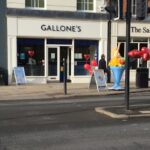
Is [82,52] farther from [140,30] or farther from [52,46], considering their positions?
[140,30]

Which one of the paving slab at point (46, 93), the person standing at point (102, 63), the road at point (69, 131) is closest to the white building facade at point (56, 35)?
the person standing at point (102, 63)

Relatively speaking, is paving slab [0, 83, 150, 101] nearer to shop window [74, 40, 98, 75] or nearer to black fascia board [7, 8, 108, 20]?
black fascia board [7, 8, 108, 20]

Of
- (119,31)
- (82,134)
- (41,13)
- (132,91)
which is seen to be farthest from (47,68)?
(82,134)

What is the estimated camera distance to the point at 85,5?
26.9 m

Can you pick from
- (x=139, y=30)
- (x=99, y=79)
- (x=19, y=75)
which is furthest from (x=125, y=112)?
(x=139, y=30)

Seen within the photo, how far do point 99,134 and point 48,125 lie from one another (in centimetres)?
166

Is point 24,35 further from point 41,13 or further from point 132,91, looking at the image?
point 132,91

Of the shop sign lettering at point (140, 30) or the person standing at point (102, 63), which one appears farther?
the shop sign lettering at point (140, 30)

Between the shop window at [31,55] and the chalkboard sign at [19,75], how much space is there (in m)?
0.95

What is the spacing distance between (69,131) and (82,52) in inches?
679

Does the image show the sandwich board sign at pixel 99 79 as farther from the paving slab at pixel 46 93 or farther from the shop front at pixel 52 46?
the shop front at pixel 52 46

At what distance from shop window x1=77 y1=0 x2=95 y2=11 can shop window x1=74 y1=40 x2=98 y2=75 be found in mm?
1918

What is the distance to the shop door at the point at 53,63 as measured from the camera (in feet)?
86.7

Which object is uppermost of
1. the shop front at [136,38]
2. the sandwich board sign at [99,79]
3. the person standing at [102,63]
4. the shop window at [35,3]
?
the shop window at [35,3]
